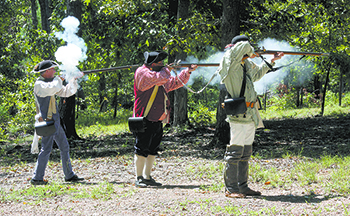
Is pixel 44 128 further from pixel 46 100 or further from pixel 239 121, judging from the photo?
pixel 239 121

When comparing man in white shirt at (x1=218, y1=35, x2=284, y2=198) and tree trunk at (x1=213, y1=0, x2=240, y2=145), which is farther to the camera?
tree trunk at (x1=213, y1=0, x2=240, y2=145)

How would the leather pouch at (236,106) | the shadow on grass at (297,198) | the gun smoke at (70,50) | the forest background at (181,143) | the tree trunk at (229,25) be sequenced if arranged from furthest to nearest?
the tree trunk at (229,25), the gun smoke at (70,50), the leather pouch at (236,106), the forest background at (181,143), the shadow on grass at (297,198)

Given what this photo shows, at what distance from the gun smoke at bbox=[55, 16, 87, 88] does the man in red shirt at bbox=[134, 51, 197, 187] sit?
1285mm

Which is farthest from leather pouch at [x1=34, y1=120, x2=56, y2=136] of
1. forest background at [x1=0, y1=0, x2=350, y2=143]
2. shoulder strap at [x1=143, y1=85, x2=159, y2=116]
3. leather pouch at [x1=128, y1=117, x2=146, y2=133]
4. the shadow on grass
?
forest background at [x1=0, y1=0, x2=350, y2=143]

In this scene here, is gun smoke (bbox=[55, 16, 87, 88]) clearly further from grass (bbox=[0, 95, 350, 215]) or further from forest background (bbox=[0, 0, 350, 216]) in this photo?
grass (bbox=[0, 95, 350, 215])

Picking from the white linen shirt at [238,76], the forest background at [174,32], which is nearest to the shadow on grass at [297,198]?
the white linen shirt at [238,76]

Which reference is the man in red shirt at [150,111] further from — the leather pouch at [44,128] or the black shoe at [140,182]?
the leather pouch at [44,128]

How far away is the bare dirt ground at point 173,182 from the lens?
460cm

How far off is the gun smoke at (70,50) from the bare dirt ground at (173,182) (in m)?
2.07

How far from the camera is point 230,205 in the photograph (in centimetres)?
457

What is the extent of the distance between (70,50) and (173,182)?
3756 mm

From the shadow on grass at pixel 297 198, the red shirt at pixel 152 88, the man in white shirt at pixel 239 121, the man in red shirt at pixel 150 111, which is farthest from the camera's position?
the man in red shirt at pixel 150 111

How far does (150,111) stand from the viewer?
6027 mm

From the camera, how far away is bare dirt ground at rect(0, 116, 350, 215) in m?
4.60
